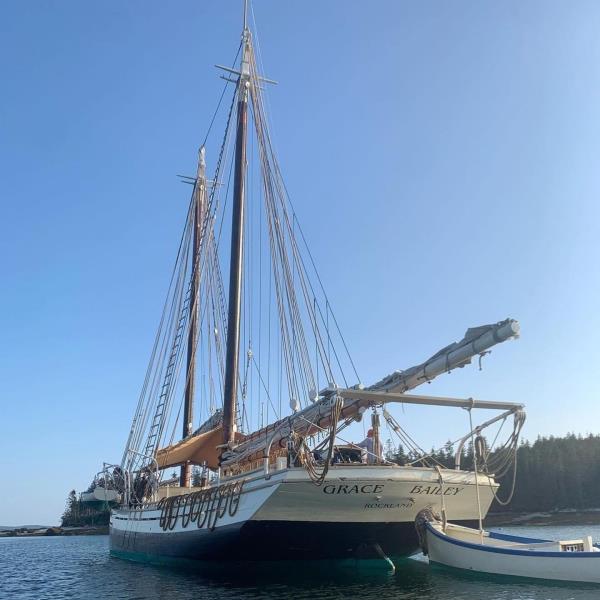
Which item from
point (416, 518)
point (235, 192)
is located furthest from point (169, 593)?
point (235, 192)

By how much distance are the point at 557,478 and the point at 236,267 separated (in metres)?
84.6

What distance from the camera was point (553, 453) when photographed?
329 feet

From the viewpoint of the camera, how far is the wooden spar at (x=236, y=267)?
98.3 feet

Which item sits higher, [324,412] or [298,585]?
[324,412]

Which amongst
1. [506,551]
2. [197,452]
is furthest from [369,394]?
[197,452]

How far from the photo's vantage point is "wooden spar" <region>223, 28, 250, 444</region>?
1180 inches

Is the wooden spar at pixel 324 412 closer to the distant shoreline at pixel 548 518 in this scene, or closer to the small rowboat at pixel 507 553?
the small rowboat at pixel 507 553

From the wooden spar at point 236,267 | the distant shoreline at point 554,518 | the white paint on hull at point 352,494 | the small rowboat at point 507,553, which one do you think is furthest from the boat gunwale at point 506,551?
the distant shoreline at point 554,518

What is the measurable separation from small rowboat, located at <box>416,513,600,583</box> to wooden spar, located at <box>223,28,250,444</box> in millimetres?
10891

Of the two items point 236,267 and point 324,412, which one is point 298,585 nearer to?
point 324,412

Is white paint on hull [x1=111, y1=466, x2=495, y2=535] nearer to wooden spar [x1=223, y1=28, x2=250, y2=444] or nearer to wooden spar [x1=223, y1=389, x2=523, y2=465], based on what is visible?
wooden spar [x1=223, y1=389, x2=523, y2=465]

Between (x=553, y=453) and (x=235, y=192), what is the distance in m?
86.6

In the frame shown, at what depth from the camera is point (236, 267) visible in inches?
1283

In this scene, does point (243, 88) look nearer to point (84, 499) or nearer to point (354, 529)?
point (354, 529)
